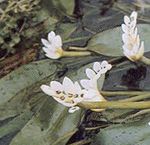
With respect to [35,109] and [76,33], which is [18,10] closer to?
[76,33]

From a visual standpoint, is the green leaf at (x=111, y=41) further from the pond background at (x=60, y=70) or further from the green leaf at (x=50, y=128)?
the green leaf at (x=50, y=128)

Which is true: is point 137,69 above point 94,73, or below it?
below

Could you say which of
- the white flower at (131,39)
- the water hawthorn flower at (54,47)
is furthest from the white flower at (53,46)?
the white flower at (131,39)

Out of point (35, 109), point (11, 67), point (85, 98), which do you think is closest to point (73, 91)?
point (85, 98)

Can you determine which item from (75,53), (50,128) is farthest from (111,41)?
(50,128)

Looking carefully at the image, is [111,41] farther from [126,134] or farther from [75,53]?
[126,134]

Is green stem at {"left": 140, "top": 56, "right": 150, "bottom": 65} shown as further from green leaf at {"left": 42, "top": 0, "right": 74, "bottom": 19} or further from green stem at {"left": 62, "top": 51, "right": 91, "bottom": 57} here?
green leaf at {"left": 42, "top": 0, "right": 74, "bottom": 19}

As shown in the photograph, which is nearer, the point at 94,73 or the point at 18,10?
the point at 94,73

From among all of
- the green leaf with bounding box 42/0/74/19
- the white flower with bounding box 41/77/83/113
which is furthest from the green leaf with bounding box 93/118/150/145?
the green leaf with bounding box 42/0/74/19

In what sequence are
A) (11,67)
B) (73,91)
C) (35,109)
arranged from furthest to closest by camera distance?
1. (11,67)
2. (35,109)
3. (73,91)
